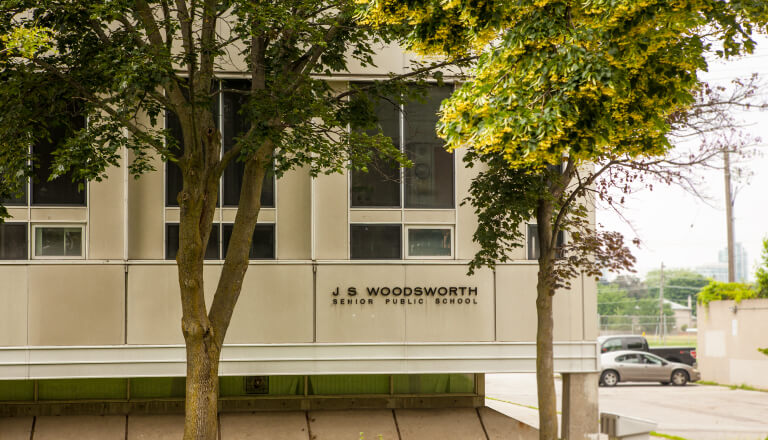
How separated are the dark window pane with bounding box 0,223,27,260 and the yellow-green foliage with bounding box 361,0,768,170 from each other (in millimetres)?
8801

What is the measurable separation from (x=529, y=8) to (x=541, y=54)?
554mm

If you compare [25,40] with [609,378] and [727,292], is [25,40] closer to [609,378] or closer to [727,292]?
[609,378]

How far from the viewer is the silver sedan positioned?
2912cm

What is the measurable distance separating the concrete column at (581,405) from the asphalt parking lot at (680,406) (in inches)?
128

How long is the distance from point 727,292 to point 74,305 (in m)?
25.0

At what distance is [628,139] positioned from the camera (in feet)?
26.0

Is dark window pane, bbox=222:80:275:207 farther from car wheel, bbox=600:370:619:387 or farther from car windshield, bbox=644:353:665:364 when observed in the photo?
car windshield, bbox=644:353:665:364

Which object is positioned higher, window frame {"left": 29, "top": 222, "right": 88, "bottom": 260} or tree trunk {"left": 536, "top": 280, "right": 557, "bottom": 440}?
window frame {"left": 29, "top": 222, "right": 88, "bottom": 260}

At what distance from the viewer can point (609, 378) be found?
95.2 feet

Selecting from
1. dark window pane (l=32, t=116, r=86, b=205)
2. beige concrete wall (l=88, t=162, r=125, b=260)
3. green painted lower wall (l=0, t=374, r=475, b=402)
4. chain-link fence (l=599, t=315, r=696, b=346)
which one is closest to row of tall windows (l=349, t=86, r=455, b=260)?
green painted lower wall (l=0, t=374, r=475, b=402)

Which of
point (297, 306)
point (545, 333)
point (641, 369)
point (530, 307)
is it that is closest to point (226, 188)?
point (297, 306)

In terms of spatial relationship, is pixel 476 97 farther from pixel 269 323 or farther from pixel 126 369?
Result: pixel 126 369

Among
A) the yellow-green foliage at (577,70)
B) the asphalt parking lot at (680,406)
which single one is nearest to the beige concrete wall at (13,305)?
the yellow-green foliage at (577,70)

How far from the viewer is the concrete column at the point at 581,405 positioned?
14070 millimetres
